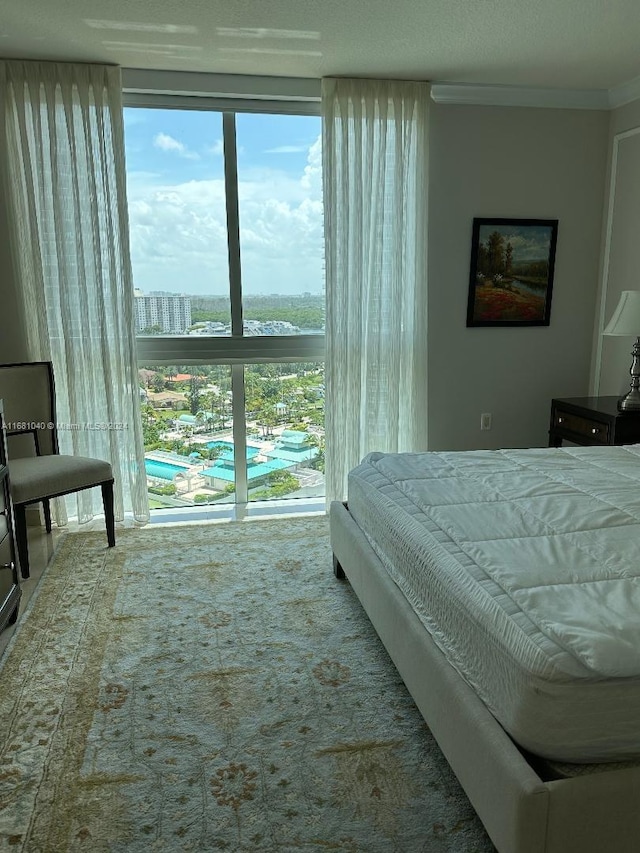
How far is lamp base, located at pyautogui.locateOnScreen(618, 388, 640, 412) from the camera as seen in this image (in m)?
3.75

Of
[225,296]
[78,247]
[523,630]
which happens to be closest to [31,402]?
[78,247]

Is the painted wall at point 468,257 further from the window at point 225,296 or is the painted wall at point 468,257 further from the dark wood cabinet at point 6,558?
the dark wood cabinet at point 6,558

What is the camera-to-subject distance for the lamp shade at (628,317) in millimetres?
3783

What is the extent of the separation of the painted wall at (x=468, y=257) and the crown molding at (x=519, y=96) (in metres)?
0.05

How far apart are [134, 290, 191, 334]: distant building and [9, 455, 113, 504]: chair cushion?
3.28ft

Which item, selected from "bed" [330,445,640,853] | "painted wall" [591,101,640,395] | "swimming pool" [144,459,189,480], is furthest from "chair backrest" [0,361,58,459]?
"painted wall" [591,101,640,395]

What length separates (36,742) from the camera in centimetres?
210

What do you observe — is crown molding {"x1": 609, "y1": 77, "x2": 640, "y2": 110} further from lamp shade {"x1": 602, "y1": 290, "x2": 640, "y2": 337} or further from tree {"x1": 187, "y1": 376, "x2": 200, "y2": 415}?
tree {"x1": 187, "y1": 376, "x2": 200, "y2": 415}

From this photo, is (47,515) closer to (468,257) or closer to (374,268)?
(374,268)

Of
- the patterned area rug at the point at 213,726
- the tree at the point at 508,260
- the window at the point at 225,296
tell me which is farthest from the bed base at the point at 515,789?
the tree at the point at 508,260

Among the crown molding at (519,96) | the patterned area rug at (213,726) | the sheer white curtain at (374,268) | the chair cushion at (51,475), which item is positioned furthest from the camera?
the crown molding at (519,96)

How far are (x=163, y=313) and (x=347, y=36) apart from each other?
1.92 meters

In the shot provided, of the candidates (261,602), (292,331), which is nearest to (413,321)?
(292,331)

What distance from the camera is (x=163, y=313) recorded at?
4.21 metres
